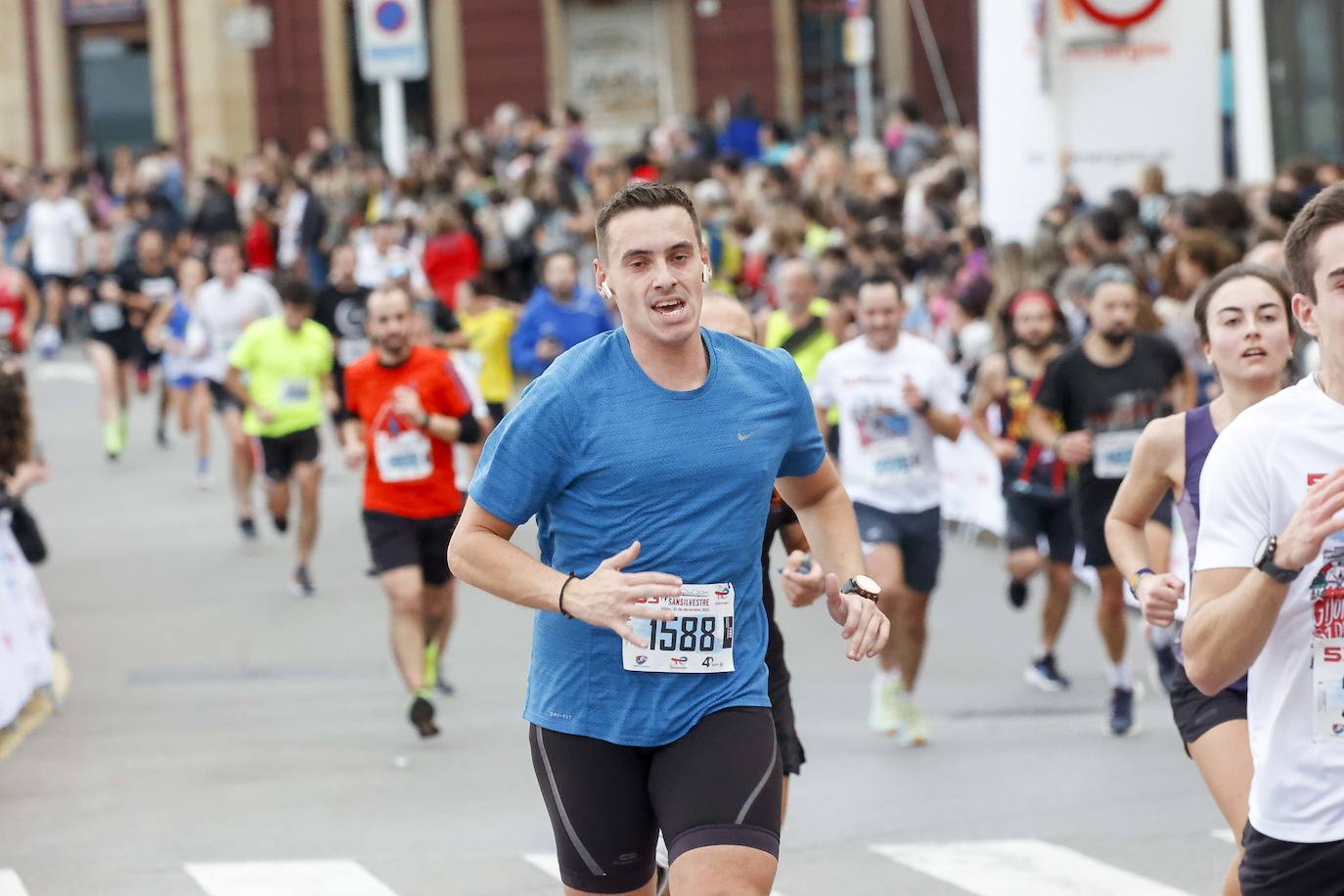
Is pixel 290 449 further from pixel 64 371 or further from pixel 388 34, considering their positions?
pixel 64 371

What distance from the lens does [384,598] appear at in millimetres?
13977

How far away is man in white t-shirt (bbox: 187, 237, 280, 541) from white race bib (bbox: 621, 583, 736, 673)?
448 inches

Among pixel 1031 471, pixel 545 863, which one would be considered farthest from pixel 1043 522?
pixel 545 863

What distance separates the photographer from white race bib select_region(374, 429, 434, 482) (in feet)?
33.4

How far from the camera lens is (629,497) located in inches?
180

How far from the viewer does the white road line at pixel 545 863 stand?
7613mm

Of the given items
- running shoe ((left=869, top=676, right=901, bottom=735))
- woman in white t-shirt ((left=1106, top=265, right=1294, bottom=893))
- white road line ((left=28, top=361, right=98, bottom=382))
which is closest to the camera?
woman in white t-shirt ((left=1106, top=265, right=1294, bottom=893))

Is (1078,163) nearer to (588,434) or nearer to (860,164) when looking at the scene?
(860,164)

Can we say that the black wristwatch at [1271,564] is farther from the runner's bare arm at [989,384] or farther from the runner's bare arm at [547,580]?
the runner's bare arm at [989,384]

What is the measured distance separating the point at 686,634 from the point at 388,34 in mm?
A: 17568

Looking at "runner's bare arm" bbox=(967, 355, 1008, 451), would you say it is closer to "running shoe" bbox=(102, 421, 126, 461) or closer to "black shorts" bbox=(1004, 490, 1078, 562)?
"black shorts" bbox=(1004, 490, 1078, 562)

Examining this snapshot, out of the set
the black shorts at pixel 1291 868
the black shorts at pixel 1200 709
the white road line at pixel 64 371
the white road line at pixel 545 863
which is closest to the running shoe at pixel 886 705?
the white road line at pixel 545 863

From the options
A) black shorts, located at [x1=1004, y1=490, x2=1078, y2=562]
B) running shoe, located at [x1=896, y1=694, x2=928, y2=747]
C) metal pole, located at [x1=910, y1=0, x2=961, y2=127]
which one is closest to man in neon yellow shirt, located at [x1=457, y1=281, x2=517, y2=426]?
metal pole, located at [x1=910, y1=0, x2=961, y2=127]

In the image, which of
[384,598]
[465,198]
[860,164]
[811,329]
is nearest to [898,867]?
[811,329]
